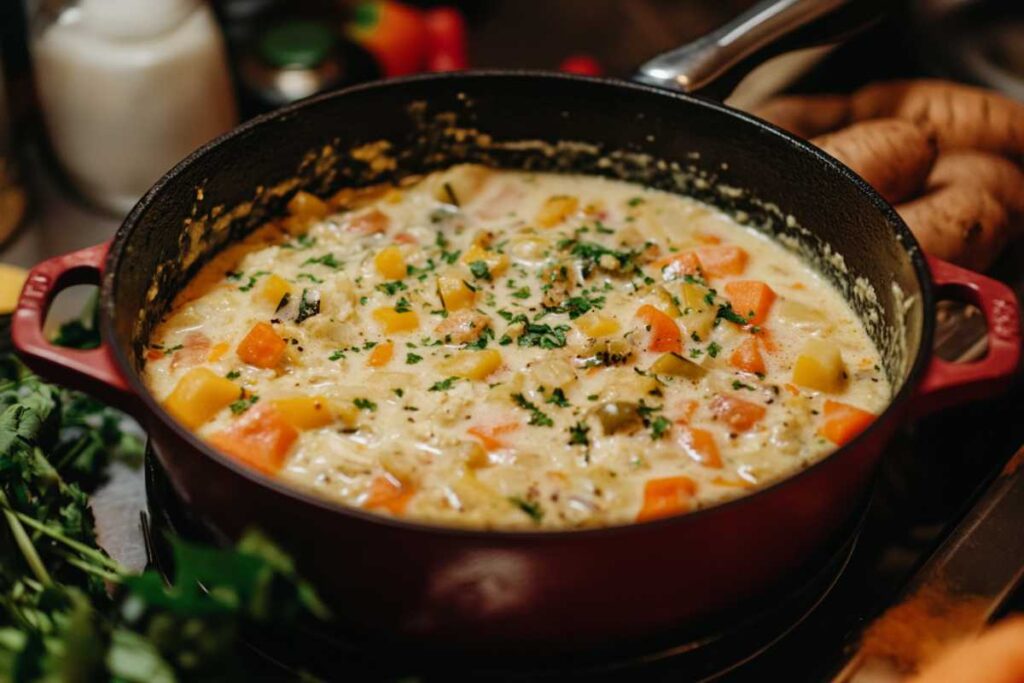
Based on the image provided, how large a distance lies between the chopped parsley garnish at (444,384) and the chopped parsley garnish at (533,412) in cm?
10

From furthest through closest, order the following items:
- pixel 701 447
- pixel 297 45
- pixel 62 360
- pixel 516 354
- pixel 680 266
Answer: pixel 297 45 → pixel 680 266 → pixel 516 354 → pixel 701 447 → pixel 62 360

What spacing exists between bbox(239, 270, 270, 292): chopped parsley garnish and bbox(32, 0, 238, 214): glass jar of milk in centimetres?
64

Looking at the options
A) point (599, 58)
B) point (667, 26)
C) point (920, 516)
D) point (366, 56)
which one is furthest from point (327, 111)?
point (667, 26)

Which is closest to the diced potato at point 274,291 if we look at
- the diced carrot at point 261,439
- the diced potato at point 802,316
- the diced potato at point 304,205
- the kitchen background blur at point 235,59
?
the diced potato at point 304,205

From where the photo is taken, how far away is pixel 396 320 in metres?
1.85

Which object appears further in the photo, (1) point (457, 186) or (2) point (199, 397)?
(1) point (457, 186)

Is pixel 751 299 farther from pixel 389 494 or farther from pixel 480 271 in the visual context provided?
pixel 389 494

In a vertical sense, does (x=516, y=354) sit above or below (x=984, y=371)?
below

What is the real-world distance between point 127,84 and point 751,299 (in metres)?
1.41

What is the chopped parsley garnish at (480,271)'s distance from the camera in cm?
197

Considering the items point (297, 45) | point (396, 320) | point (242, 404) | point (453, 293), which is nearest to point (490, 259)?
point (453, 293)

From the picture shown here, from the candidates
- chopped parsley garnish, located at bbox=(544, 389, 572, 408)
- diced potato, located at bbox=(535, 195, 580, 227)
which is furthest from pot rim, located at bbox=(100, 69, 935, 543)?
chopped parsley garnish, located at bbox=(544, 389, 572, 408)

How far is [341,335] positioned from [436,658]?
25.9 inches

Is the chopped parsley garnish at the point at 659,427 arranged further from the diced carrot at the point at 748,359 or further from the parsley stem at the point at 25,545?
the parsley stem at the point at 25,545
